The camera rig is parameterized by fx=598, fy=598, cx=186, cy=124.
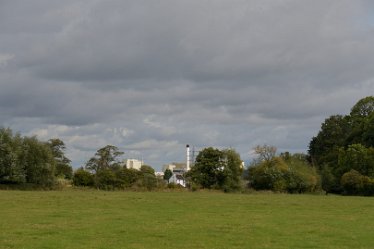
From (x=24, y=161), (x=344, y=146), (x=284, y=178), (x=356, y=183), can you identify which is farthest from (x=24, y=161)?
(x=344, y=146)

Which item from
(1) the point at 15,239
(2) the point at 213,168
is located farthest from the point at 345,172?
(1) the point at 15,239

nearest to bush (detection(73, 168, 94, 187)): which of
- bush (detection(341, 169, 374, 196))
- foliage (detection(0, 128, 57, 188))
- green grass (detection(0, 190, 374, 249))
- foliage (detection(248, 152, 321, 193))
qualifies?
foliage (detection(0, 128, 57, 188))

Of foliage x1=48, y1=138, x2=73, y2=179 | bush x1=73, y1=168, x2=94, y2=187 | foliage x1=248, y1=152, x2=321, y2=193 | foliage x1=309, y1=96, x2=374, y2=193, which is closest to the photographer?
foliage x1=309, y1=96, x2=374, y2=193

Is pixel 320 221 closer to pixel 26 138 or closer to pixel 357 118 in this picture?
pixel 26 138

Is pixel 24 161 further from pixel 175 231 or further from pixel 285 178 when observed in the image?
pixel 175 231

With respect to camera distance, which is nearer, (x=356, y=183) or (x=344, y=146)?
(x=356, y=183)

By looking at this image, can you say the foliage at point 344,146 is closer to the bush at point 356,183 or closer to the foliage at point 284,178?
the bush at point 356,183

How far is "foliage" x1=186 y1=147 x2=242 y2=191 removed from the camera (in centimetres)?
9200

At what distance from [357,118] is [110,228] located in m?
102

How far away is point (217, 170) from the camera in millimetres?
92562

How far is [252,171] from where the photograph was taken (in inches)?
3981

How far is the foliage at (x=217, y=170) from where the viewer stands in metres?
92.0

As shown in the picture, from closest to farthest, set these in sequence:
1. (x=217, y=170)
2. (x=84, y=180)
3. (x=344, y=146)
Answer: (x=217, y=170), (x=84, y=180), (x=344, y=146)

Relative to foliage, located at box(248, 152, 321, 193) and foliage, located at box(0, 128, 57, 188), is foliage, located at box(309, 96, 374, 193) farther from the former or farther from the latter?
foliage, located at box(0, 128, 57, 188)
